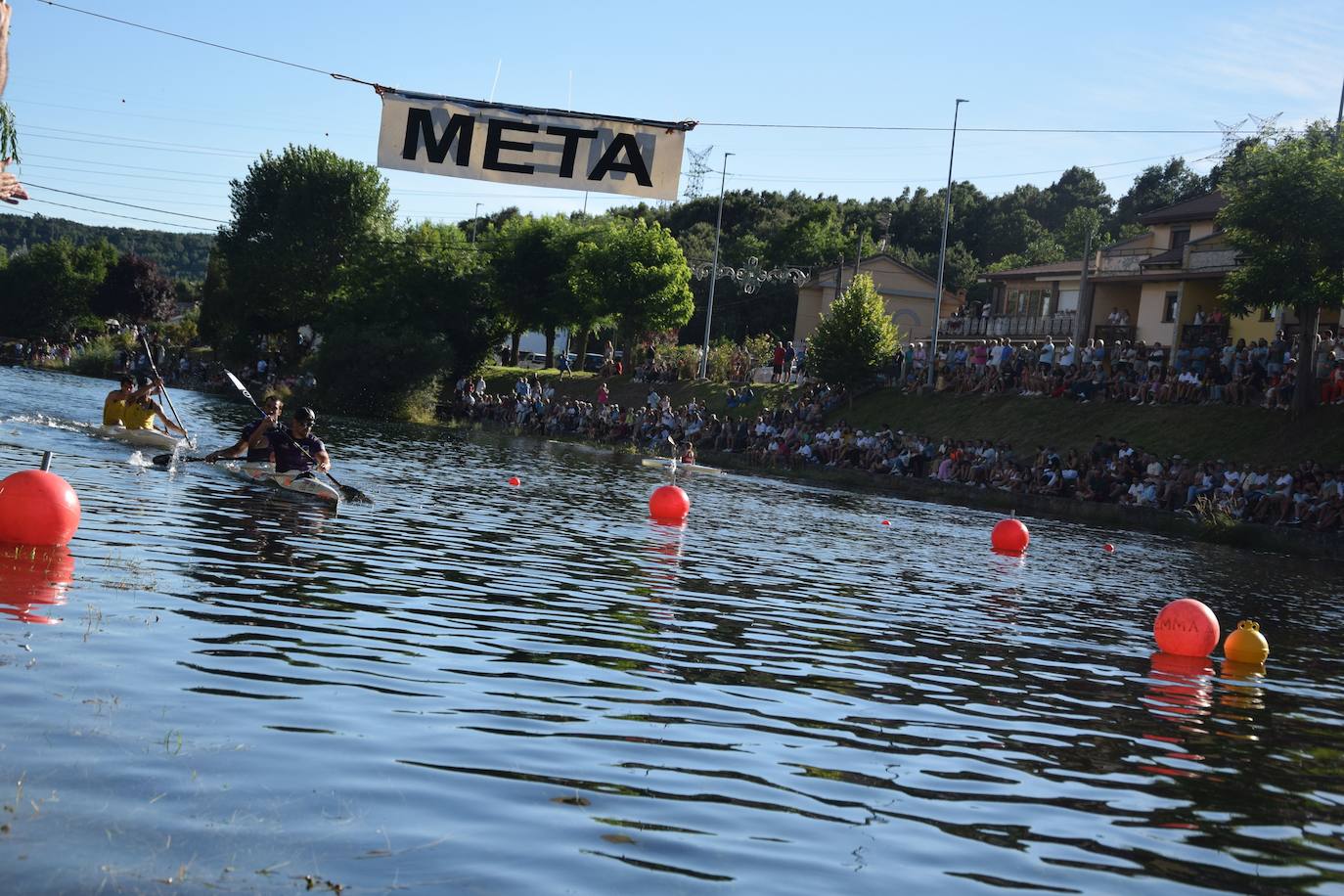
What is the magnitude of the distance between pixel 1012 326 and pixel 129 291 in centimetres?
8679

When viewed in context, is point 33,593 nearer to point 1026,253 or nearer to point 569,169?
point 569,169

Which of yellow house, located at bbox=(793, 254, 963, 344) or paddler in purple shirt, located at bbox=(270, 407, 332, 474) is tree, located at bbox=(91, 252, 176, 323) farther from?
paddler in purple shirt, located at bbox=(270, 407, 332, 474)

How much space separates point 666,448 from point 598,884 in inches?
1707

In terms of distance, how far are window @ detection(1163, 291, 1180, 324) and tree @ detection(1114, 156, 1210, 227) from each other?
6869 cm

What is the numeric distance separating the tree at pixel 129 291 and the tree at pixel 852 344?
88.5 meters

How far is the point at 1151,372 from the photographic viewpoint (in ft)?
128

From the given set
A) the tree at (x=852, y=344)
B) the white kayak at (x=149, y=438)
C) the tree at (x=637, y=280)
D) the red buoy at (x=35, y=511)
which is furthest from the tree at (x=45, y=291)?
the red buoy at (x=35, y=511)

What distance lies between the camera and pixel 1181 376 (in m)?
37.9

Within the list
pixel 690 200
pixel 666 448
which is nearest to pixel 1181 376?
pixel 666 448

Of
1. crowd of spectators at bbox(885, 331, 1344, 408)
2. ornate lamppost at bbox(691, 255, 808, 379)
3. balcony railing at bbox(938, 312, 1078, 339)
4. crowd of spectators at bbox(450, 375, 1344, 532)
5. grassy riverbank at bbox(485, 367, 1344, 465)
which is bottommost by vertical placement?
crowd of spectators at bbox(450, 375, 1344, 532)

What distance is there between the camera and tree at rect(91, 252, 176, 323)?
125 meters

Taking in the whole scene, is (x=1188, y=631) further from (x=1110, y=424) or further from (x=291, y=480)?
(x=1110, y=424)

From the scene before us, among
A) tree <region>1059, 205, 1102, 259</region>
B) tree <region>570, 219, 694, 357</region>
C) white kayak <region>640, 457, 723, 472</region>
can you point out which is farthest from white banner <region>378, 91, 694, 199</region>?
tree <region>1059, 205, 1102, 259</region>

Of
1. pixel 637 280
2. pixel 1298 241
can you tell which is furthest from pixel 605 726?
pixel 637 280
